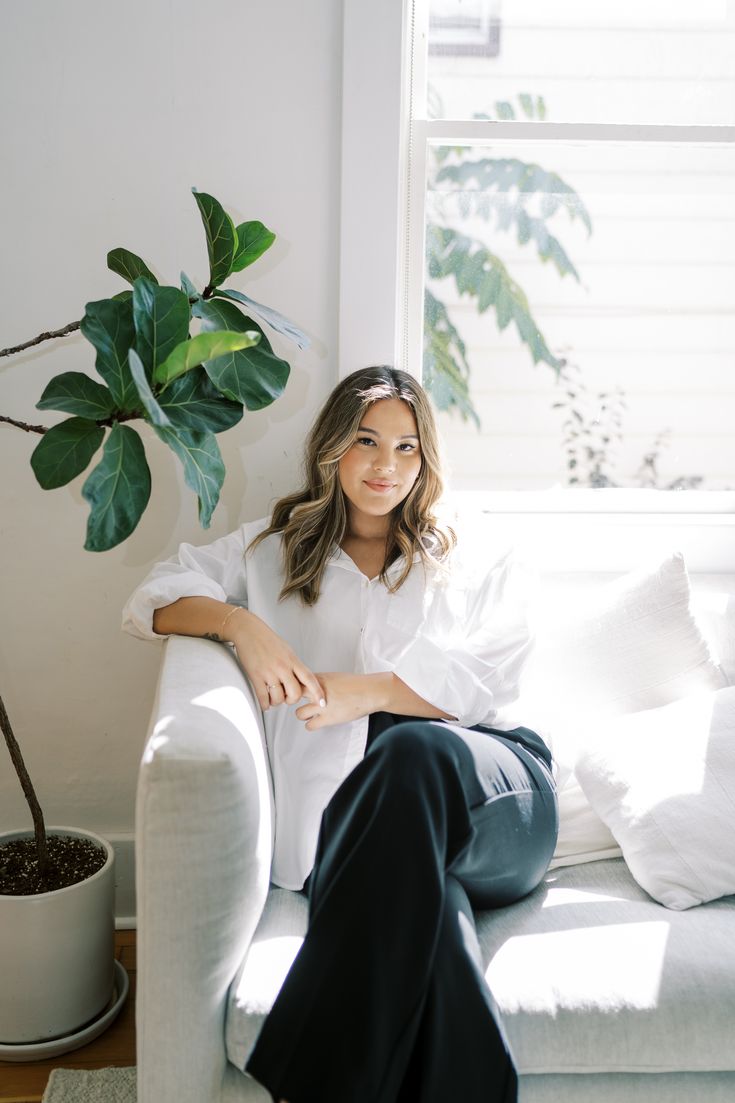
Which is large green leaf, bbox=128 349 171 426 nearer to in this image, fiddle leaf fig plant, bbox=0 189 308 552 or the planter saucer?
fiddle leaf fig plant, bbox=0 189 308 552

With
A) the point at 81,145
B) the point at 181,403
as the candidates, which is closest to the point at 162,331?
the point at 181,403

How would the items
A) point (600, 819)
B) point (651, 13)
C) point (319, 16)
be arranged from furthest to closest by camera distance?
point (651, 13) < point (319, 16) < point (600, 819)

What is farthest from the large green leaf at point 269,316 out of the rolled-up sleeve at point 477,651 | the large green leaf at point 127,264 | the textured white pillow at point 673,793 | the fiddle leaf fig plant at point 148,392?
the textured white pillow at point 673,793

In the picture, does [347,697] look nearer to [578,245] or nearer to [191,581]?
[191,581]

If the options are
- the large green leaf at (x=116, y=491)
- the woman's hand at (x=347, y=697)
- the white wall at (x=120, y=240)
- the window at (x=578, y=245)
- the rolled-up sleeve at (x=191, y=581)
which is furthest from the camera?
the window at (x=578, y=245)

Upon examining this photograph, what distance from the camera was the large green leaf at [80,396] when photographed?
150cm

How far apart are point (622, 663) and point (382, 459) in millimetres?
618

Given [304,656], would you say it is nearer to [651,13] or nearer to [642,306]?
[642,306]

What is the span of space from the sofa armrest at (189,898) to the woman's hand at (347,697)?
1.07 feet

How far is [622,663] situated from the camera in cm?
185

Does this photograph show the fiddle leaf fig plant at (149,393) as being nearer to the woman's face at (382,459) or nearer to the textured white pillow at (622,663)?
the woman's face at (382,459)

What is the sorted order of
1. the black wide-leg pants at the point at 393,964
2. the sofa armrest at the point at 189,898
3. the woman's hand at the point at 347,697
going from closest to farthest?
1. the black wide-leg pants at the point at 393,964
2. the sofa armrest at the point at 189,898
3. the woman's hand at the point at 347,697

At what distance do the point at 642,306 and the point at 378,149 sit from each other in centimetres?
74

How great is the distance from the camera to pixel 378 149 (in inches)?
78.7
